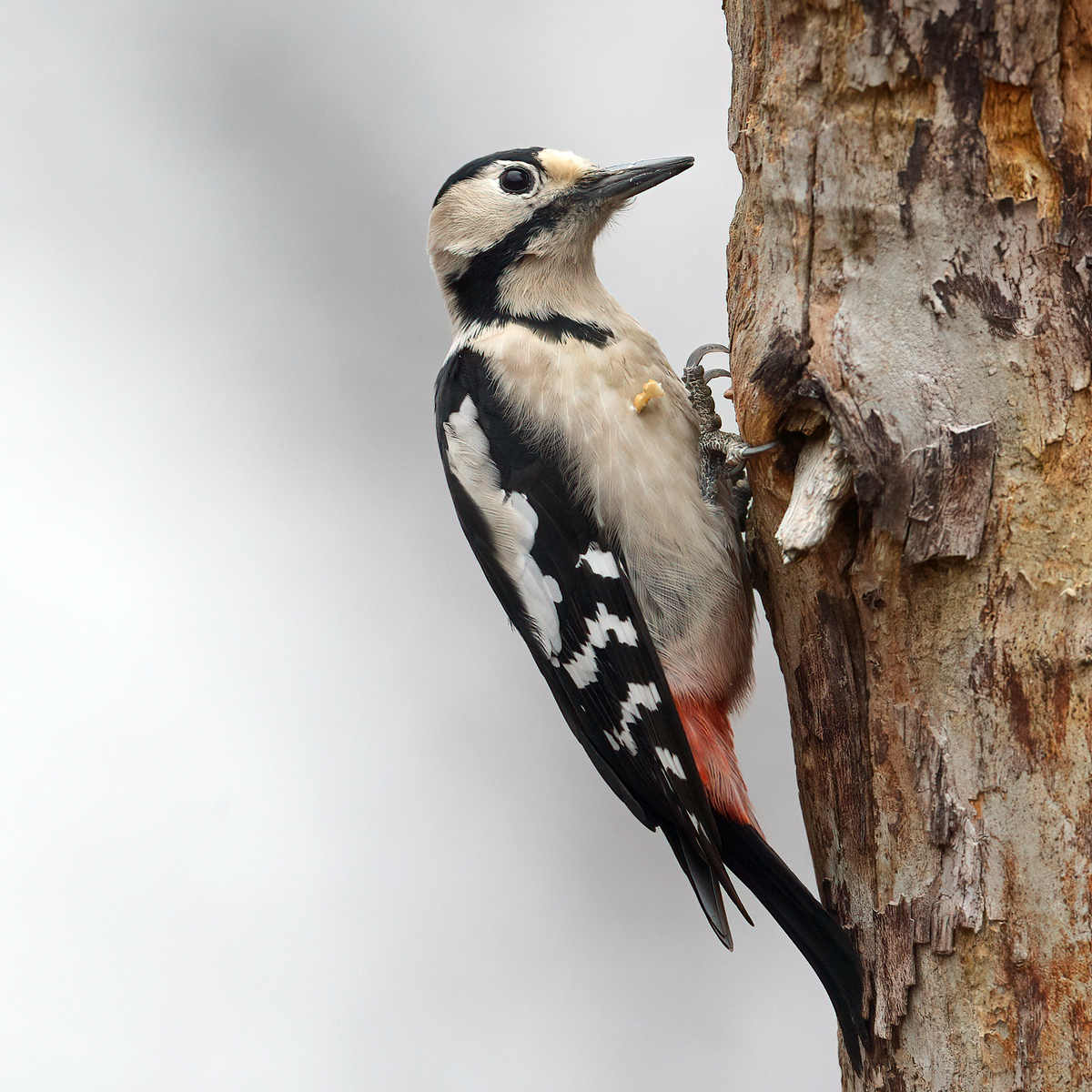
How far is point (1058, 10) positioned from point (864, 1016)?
1041 millimetres

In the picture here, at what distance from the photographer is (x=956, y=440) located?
1.01 metres

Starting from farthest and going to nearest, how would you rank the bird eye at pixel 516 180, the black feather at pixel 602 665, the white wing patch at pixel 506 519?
the bird eye at pixel 516 180 → the white wing patch at pixel 506 519 → the black feather at pixel 602 665

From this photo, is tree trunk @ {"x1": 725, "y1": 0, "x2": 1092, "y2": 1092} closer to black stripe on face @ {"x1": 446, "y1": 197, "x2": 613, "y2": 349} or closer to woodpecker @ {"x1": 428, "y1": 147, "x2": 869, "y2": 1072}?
woodpecker @ {"x1": 428, "y1": 147, "x2": 869, "y2": 1072}

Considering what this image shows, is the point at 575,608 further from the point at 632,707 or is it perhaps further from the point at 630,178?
the point at 630,178

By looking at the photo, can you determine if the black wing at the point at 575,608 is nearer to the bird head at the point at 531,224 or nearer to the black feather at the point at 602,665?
the black feather at the point at 602,665

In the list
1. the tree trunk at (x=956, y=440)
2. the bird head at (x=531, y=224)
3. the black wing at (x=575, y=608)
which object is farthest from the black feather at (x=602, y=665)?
the tree trunk at (x=956, y=440)

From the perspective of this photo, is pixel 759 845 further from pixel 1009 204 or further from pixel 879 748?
pixel 1009 204

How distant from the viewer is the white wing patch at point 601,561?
4.59ft

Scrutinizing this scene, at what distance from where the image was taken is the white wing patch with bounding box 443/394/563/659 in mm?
1442

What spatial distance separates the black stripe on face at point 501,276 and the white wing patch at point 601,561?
1.03 feet

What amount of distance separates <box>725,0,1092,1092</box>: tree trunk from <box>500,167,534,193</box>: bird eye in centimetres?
53

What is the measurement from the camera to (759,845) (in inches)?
52.5

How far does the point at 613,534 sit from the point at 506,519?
158 millimetres

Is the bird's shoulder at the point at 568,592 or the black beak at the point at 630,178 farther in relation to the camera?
the black beak at the point at 630,178
